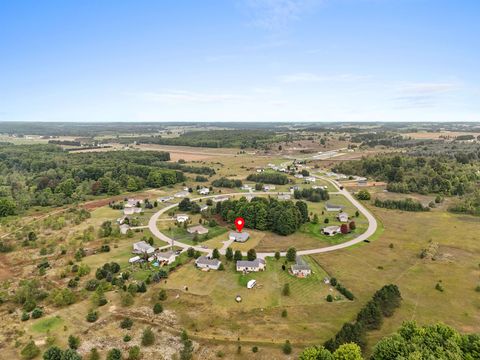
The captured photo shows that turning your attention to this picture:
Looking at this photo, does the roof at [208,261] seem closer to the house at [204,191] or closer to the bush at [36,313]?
the bush at [36,313]

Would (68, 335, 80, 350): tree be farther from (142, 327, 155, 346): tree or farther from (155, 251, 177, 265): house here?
(155, 251, 177, 265): house

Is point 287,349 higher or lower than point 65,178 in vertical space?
lower

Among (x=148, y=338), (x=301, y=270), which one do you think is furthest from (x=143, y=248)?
(x=301, y=270)

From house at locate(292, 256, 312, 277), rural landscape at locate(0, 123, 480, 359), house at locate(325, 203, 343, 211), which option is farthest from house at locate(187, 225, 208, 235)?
house at locate(325, 203, 343, 211)

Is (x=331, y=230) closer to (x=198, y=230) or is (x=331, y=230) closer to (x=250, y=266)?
(x=250, y=266)

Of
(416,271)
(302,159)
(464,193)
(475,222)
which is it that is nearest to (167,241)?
(416,271)

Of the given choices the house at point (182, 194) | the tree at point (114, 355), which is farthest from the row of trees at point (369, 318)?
the house at point (182, 194)
